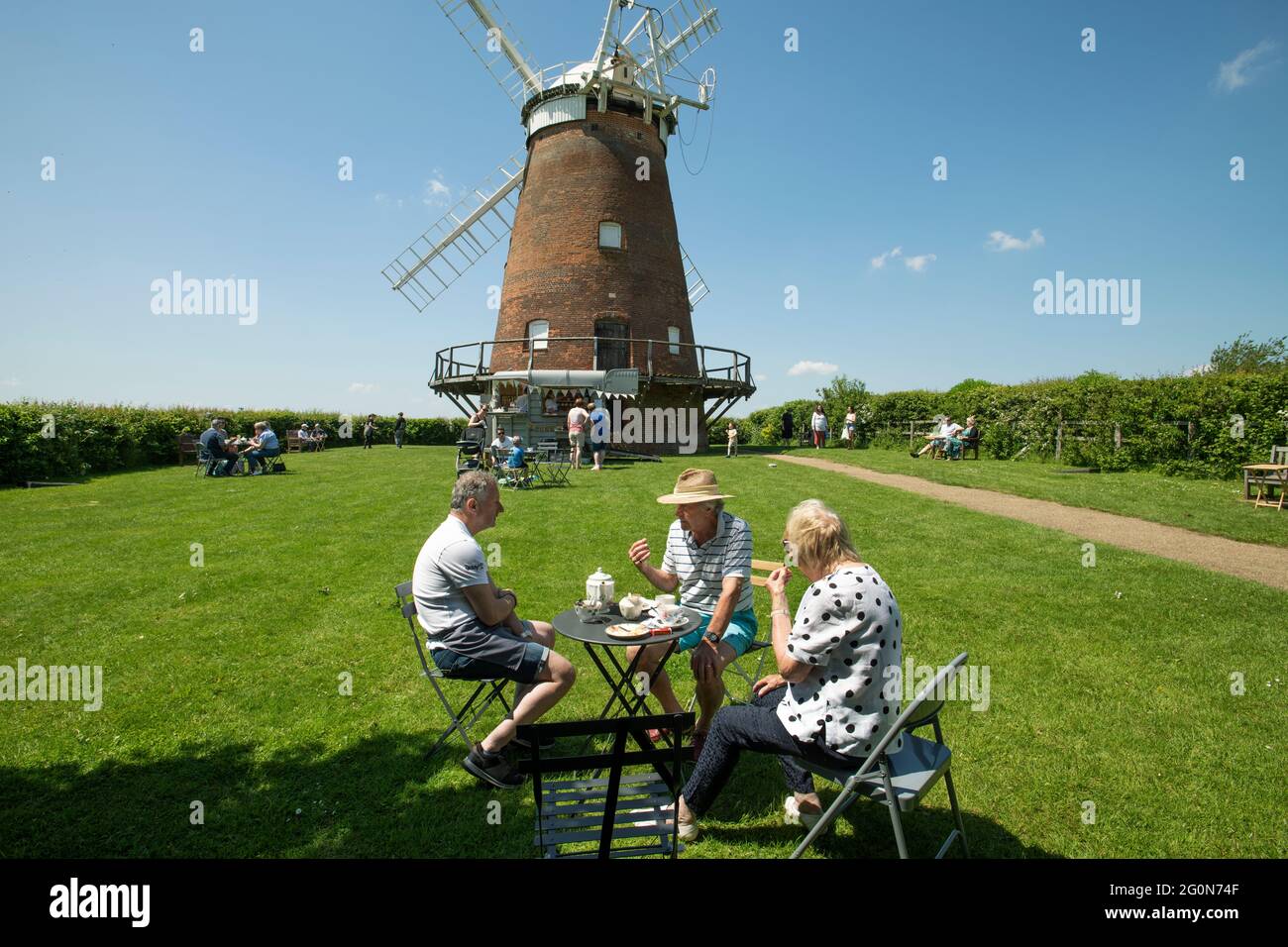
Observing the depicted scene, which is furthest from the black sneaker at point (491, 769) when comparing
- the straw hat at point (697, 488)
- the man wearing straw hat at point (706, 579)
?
the straw hat at point (697, 488)

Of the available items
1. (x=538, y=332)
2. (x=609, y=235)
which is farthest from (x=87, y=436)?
(x=609, y=235)

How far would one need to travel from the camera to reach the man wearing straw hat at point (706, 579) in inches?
137

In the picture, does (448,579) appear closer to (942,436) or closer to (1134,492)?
(1134,492)

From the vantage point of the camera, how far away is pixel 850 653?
2520 mm

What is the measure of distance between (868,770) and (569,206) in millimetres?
20391

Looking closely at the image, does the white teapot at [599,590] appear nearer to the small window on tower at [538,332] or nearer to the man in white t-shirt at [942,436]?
the small window on tower at [538,332]

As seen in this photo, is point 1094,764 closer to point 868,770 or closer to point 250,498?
point 868,770

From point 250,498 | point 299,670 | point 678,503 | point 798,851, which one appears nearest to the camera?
point 798,851

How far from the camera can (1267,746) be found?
141 inches

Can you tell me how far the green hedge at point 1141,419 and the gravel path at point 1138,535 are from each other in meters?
4.68

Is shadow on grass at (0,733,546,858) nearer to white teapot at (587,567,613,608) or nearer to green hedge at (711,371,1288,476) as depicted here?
white teapot at (587,567,613,608)

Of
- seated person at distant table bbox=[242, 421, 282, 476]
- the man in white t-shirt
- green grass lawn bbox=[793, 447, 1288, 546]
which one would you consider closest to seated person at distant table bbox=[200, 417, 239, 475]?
seated person at distant table bbox=[242, 421, 282, 476]

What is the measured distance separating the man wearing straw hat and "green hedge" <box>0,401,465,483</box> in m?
17.2
